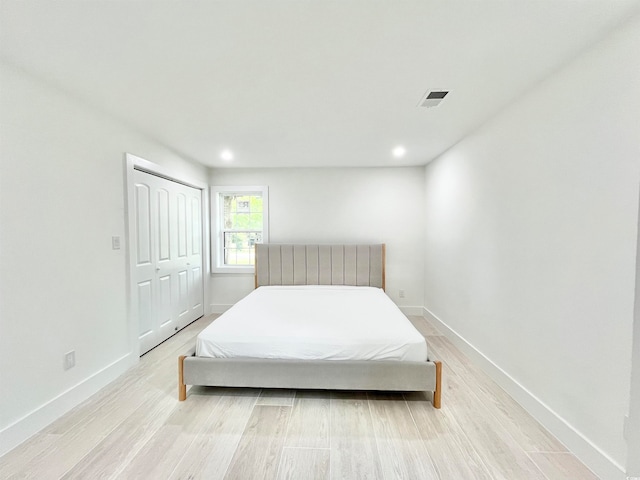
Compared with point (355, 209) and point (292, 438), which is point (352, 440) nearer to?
point (292, 438)

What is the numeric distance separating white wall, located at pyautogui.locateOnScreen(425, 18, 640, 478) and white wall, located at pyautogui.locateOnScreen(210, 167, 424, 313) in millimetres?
1563

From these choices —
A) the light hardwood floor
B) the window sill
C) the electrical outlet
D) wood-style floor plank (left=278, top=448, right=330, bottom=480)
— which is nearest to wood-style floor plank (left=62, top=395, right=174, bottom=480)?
the light hardwood floor

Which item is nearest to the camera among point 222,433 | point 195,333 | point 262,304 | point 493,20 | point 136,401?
point 493,20

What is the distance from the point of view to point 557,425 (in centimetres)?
171

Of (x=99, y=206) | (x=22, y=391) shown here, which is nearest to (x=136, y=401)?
(x=22, y=391)

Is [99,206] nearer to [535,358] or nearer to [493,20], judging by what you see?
[493,20]

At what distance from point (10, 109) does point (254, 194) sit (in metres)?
2.82

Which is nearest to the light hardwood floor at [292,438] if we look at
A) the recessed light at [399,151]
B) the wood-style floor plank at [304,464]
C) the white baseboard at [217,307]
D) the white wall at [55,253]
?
the wood-style floor plank at [304,464]

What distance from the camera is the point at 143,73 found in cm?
173

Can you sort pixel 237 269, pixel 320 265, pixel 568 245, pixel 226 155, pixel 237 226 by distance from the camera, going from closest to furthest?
pixel 568 245
pixel 226 155
pixel 320 265
pixel 237 269
pixel 237 226

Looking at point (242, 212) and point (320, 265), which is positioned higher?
point (242, 212)

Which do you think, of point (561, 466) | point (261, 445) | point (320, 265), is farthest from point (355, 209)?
point (561, 466)

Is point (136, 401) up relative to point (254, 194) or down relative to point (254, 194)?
down

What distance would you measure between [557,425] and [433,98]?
89.1 inches
